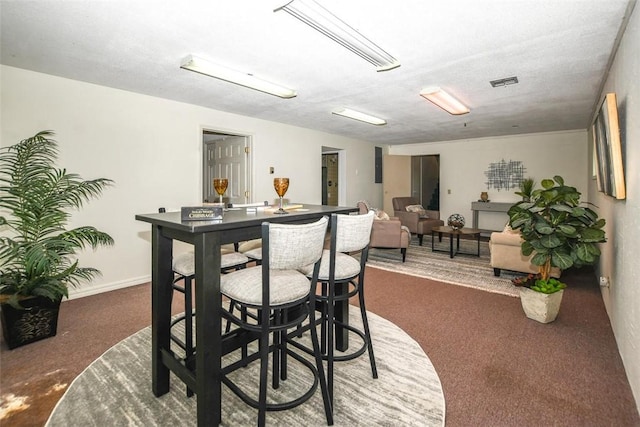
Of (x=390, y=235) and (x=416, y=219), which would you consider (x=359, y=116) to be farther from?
(x=416, y=219)

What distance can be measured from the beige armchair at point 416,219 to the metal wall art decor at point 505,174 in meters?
1.64

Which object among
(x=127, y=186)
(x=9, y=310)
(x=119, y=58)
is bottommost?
(x=9, y=310)

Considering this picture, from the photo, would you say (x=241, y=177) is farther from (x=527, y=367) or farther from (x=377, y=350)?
(x=527, y=367)

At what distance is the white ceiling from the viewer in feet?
6.20

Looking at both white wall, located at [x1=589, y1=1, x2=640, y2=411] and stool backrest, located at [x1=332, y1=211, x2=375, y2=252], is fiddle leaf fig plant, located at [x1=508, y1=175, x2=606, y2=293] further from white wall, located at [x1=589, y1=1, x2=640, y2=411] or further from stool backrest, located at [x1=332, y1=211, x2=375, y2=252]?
stool backrest, located at [x1=332, y1=211, x2=375, y2=252]

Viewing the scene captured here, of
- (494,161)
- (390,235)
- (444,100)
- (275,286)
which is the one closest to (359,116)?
(444,100)

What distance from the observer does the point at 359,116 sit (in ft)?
15.4

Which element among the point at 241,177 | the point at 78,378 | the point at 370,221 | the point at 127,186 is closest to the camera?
the point at 370,221

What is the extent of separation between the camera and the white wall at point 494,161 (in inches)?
244

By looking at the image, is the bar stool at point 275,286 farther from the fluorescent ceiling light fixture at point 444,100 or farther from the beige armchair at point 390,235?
the beige armchair at point 390,235

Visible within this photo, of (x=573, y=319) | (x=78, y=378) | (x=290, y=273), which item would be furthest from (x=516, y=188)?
(x=78, y=378)

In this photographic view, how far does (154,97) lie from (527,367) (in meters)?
4.50

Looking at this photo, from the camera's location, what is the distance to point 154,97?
12.1 feet

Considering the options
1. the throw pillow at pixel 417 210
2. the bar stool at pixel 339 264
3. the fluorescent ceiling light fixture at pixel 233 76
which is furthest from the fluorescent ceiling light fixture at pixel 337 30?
the throw pillow at pixel 417 210
